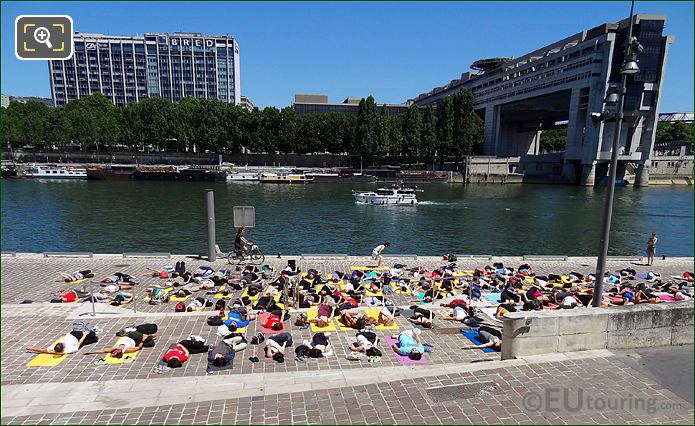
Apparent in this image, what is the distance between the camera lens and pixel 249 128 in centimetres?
9981

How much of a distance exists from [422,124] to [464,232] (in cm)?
6431

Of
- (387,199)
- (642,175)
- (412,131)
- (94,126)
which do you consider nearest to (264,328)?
(387,199)

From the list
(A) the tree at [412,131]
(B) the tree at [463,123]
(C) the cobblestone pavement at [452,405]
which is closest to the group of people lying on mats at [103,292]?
(C) the cobblestone pavement at [452,405]

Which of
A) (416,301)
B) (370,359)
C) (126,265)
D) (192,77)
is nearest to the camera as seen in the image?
(370,359)

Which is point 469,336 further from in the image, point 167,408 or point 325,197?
point 325,197

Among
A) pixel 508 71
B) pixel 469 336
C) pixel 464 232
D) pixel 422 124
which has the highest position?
pixel 508 71

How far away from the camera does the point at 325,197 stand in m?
60.1

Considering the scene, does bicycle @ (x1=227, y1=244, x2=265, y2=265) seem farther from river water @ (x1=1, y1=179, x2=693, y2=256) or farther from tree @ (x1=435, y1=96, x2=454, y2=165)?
tree @ (x1=435, y1=96, x2=454, y2=165)

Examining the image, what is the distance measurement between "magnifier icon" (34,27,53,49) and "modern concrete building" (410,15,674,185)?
74226 millimetres

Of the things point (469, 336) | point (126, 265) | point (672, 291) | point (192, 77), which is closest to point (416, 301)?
point (469, 336)

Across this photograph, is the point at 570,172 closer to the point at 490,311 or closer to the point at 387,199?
Result: the point at 387,199

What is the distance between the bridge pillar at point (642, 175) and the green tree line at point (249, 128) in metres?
35.0

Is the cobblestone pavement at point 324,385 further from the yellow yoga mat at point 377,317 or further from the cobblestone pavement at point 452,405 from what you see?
the yellow yoga mat at point 377,317

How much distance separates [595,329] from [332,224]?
31575mm
